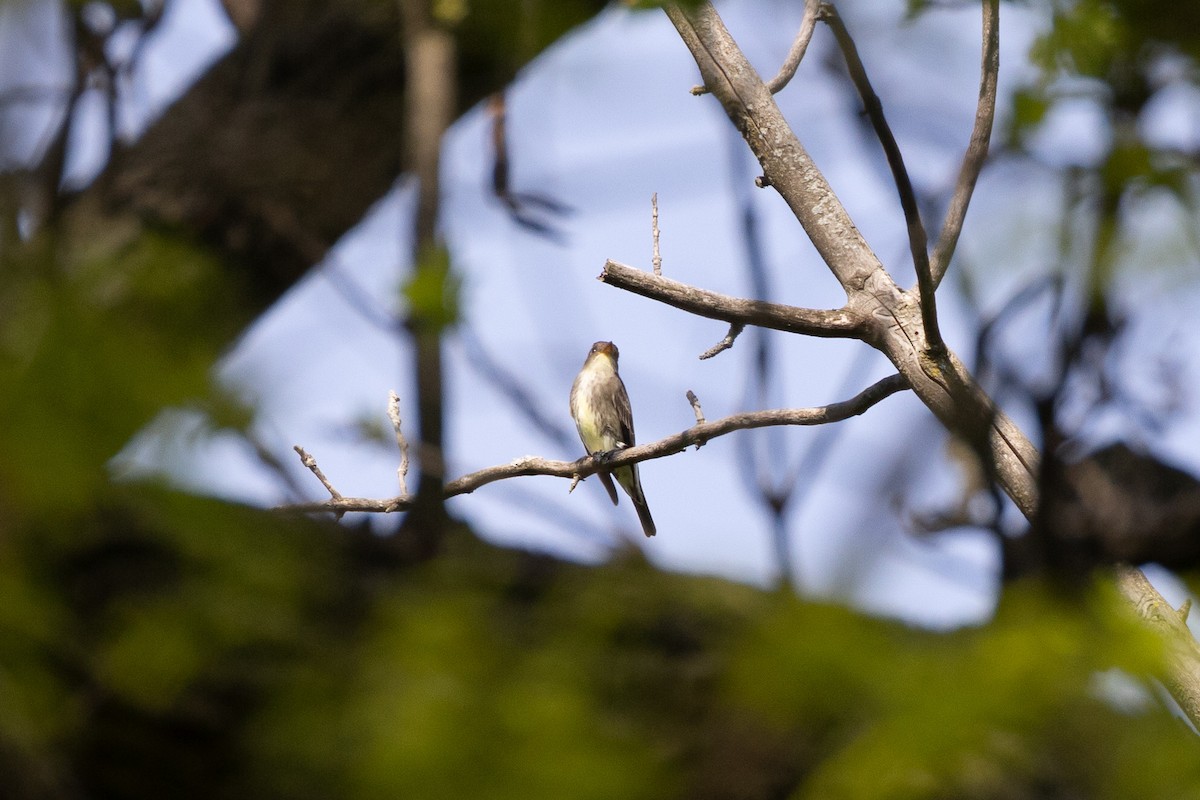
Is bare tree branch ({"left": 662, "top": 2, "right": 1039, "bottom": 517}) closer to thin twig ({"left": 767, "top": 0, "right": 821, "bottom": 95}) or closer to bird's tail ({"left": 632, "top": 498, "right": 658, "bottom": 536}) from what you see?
thin twig ({"left": 767, "top": 0, "right": 821, "bottom": 95})

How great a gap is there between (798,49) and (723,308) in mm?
955

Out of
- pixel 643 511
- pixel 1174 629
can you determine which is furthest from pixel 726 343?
pixel 643 511

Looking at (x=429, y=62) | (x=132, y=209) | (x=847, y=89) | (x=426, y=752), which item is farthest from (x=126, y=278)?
(x=132, y=209)

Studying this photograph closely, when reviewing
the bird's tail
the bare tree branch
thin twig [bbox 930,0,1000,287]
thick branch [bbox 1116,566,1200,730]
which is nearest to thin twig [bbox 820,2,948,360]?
the bare tree branch

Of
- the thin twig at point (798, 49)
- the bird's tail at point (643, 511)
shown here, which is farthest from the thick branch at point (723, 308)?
the bird's tail at point (643, 511)

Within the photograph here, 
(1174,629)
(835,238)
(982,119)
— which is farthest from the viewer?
(835,238)

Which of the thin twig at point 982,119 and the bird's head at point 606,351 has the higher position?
the thin twig at point 982,119

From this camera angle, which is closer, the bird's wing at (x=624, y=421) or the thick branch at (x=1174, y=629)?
the thick branch at (x=1174, y=629)

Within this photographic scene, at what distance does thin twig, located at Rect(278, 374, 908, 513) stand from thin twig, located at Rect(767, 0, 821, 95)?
37.9 inches

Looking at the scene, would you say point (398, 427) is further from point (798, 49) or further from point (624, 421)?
point (624, 421)

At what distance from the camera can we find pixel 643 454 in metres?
4.07

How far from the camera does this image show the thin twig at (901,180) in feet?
6.42

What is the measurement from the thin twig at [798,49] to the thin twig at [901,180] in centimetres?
98

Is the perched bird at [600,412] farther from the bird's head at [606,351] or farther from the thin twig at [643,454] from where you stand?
the thin twig at [643,454]
